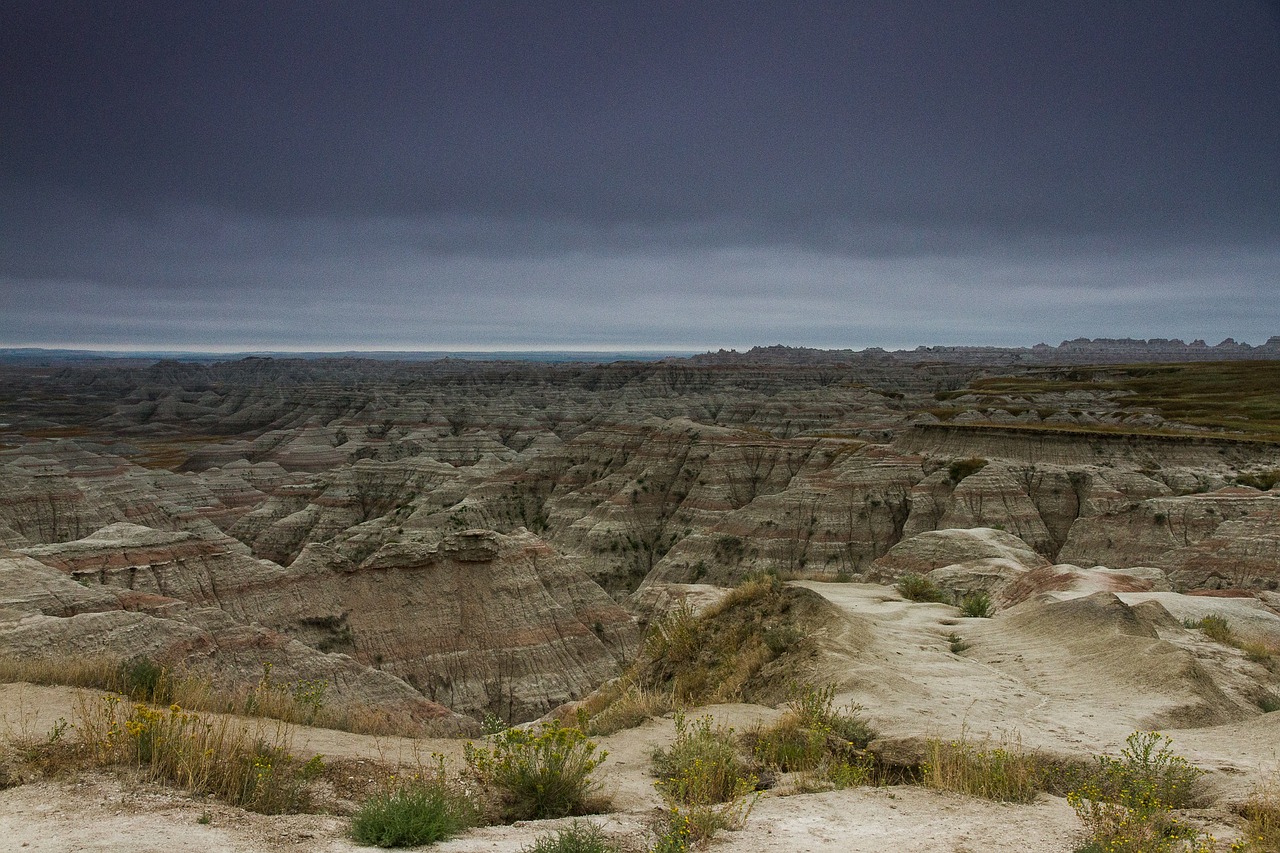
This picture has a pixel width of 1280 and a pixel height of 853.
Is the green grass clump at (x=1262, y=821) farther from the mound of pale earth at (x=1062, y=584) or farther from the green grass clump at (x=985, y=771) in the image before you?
the mound of pale earth at (x=1062, y=584)

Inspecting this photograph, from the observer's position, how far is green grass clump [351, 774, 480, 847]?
16.7 ft

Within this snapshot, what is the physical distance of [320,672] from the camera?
21391mm

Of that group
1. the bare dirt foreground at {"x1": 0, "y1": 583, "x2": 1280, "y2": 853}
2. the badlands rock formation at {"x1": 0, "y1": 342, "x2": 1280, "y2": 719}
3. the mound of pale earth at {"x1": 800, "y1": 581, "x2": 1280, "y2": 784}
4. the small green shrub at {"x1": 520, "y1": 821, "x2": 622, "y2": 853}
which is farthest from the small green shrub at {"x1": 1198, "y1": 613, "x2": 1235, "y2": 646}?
the small green shrub at {"x1": 520, "y1": 821, "x2": 622, "y2": 853}

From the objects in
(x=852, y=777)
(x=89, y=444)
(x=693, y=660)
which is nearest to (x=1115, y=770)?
(x=852, y=777)

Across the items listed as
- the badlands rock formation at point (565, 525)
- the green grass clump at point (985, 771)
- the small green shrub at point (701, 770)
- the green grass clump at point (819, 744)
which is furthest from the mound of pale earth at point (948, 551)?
the small green shrub at point (701, 770)

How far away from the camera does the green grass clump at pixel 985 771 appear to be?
668 cm

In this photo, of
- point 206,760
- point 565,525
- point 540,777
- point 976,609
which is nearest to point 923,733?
point 540,777

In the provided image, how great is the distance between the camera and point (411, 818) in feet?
16.9

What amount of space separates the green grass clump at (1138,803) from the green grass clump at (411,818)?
431 centimetres

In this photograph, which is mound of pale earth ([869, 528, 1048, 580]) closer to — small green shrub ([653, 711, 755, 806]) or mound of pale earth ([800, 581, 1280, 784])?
mound of pale earth ([800, 581, 1280, 784])

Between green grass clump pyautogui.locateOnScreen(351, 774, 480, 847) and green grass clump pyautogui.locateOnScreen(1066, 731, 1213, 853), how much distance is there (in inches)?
170

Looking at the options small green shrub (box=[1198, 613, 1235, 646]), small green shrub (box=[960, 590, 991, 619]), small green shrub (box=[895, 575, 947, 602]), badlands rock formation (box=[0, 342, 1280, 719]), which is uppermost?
small green shrub (box=[1198, 613, 1235, 646])

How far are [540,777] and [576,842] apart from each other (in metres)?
1.34

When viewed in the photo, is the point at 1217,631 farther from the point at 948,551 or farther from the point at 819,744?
the point at 948,551
